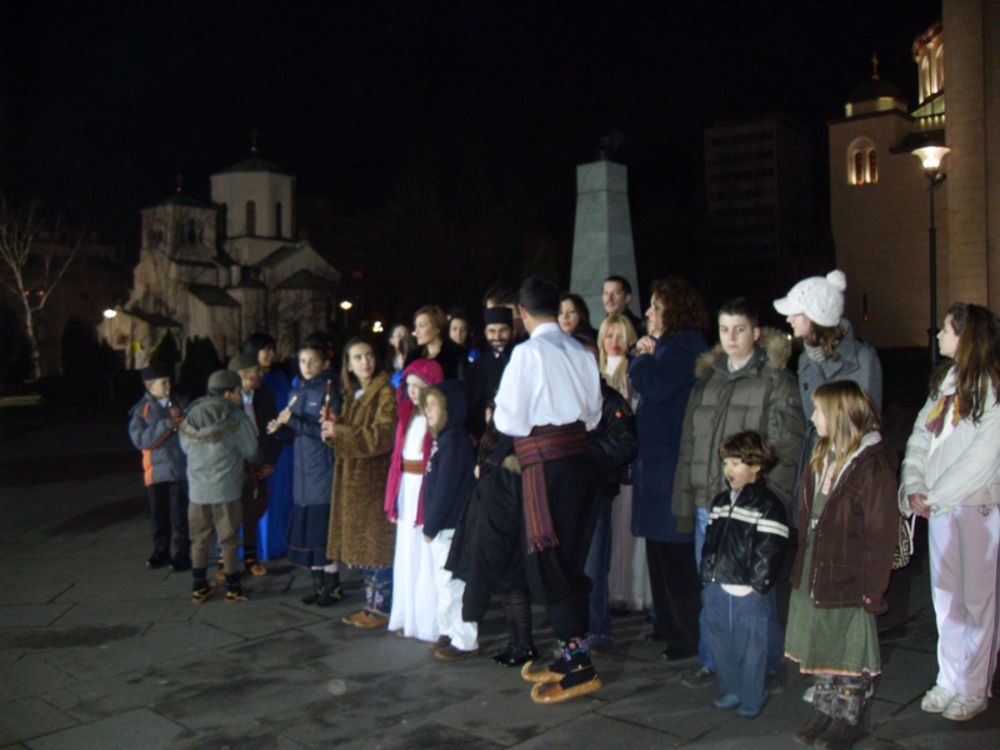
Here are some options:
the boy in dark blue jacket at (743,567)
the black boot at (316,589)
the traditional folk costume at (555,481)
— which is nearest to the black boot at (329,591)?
the black boot at (316,589)

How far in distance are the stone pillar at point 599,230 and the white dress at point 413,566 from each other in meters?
4.87

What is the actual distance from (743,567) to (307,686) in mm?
2473

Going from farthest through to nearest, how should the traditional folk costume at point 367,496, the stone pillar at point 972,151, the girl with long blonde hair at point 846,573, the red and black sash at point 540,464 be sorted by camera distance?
1. the stone pillar at point 972,151
2. the traditional folk costume at point 367,496
3. the red and black sash at point 540,464
4. the girl with long blonde hair at point 846,573

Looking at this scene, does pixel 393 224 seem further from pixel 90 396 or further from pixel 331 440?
pixel 331 440

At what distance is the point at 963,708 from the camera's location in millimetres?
4086

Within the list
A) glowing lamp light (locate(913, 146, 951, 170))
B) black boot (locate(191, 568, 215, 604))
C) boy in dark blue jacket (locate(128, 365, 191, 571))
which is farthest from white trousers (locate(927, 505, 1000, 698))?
glowing lamp light (locate(913, 146, 951, 170))

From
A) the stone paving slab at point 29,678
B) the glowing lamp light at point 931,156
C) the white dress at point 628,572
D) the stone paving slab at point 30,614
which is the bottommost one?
the stone paving slab at point 29,678

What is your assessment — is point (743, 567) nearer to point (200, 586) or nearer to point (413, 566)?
point (413, 566)

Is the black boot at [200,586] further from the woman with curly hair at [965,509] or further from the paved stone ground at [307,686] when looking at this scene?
the woman with curly hair at [965,509]

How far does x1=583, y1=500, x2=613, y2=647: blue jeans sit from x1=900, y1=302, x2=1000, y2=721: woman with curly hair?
5.61ft

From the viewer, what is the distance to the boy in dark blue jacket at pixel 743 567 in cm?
419

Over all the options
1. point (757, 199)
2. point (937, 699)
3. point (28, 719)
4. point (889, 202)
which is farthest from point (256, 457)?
point (757, 199)

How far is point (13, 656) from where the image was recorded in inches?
221

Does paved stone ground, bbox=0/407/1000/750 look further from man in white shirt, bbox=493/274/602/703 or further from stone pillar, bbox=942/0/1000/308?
stone pillar, bbox=942/0/1000/308
